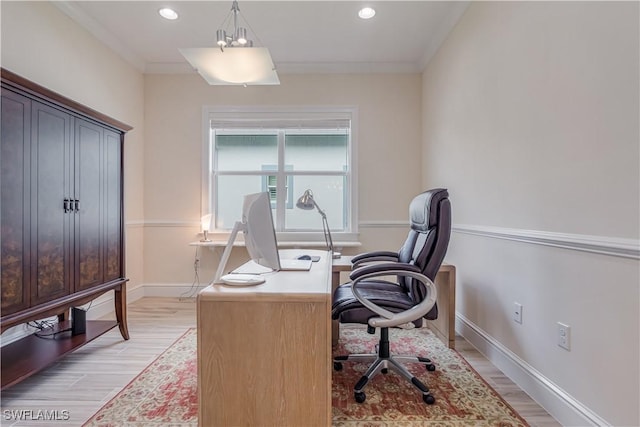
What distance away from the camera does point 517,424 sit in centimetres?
155

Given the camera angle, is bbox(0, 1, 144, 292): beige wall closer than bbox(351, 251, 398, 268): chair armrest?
Yes

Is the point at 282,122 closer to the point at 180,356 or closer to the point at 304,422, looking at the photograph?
the point at 180,356

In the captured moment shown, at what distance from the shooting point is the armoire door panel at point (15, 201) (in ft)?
5.45

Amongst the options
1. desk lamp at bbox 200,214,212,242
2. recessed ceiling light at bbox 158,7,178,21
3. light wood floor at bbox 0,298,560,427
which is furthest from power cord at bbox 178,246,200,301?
recessed ceiling light at bbox 158,7,178,21

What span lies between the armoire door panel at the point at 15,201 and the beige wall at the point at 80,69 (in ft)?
2.73

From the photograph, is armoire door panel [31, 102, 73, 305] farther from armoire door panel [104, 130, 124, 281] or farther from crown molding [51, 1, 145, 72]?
crown molding [51, 1, 145, 72]

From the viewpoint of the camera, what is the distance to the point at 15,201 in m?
1.73

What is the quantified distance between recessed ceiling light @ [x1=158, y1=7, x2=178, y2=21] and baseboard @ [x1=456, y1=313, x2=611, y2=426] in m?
3.51

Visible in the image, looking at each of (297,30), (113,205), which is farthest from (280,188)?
(113,205)

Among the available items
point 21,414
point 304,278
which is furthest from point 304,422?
point 21,414

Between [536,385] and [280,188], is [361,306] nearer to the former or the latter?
[536,385]

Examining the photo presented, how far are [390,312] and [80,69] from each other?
322 cm

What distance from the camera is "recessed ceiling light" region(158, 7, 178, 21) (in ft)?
9.02

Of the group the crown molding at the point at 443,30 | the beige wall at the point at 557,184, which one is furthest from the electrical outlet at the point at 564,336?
the crown molding at the point at 443,30
